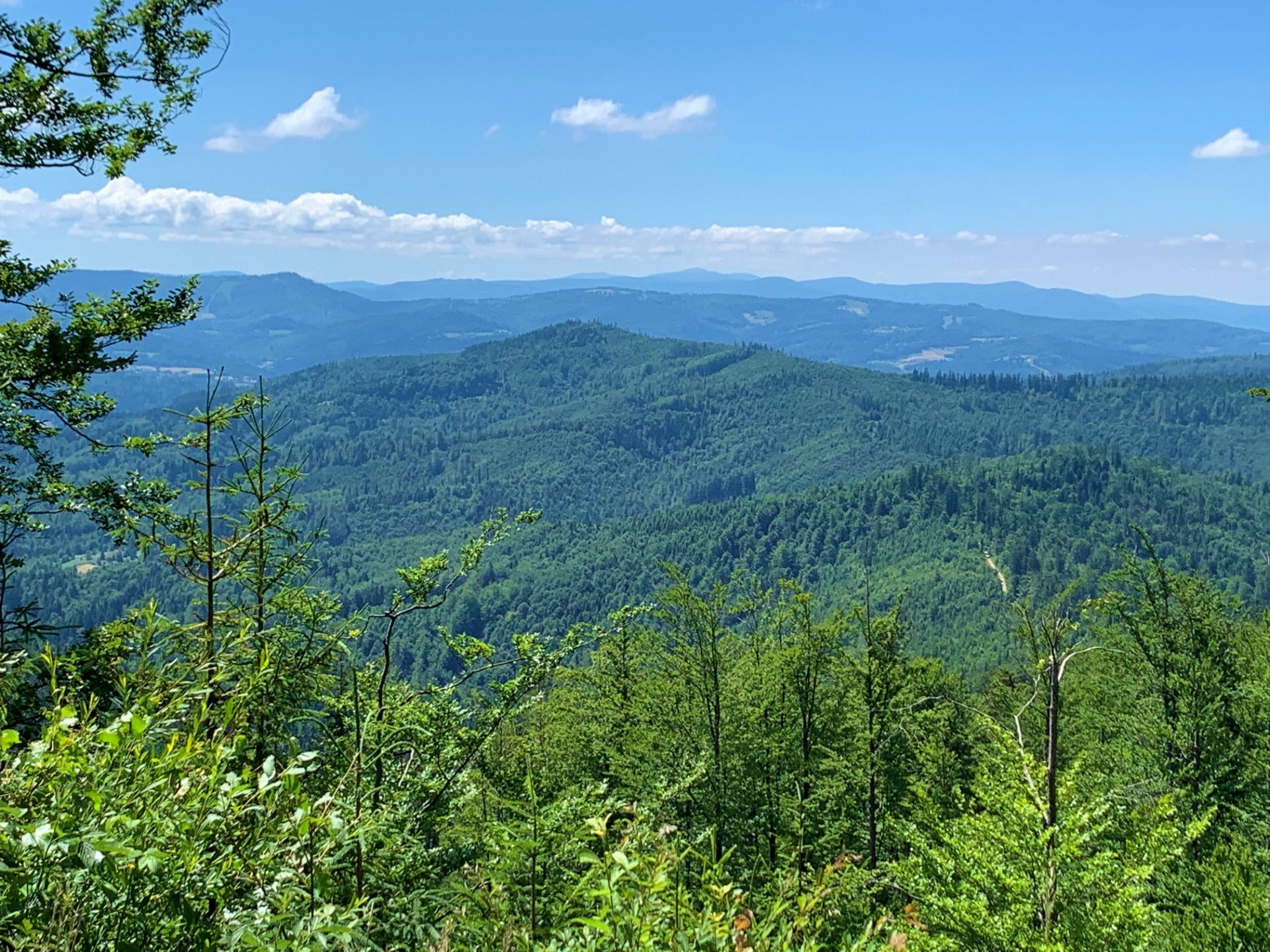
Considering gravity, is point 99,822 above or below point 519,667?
above

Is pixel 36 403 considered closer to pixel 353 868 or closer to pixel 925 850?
pixel 353 868

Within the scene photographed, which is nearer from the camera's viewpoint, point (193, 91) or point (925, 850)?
point (193, 91)

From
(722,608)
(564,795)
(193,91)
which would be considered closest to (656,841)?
(564,795)

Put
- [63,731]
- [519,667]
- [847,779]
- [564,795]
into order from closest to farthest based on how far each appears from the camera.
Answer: [63,731] < [564,795] < [519,667] < [847,779]

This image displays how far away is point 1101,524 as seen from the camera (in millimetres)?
173000

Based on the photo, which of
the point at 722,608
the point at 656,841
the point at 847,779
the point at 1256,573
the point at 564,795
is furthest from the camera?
the point at 1256,573

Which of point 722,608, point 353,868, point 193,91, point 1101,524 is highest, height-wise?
point 193,91

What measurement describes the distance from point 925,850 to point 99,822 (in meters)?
9.95

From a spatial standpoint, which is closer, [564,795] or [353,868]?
[353,868]

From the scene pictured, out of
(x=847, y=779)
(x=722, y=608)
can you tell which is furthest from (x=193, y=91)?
(x=847, y=779)

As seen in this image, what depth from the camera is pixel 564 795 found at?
15.5 ft

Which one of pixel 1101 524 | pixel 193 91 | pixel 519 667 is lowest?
pixel 1101 524

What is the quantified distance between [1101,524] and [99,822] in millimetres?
200295

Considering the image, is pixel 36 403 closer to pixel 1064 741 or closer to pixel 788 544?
pixel 1064 741
